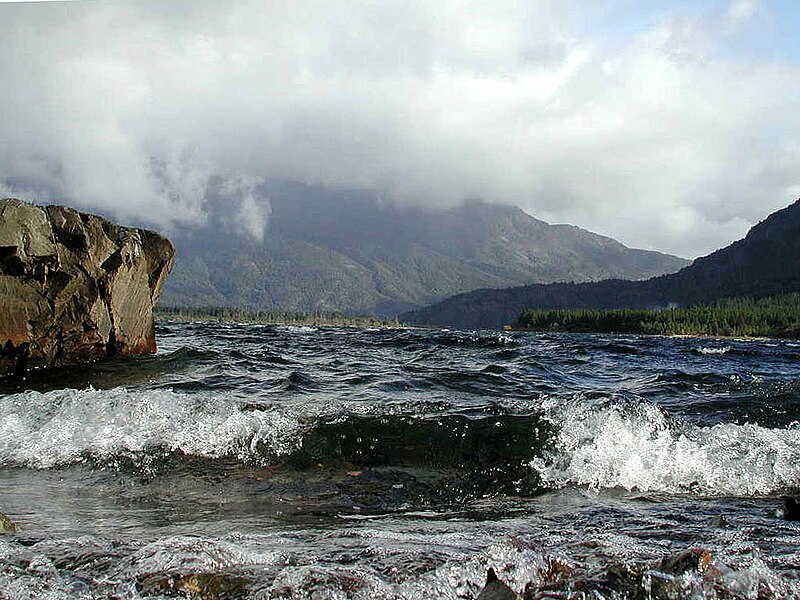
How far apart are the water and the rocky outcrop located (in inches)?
167

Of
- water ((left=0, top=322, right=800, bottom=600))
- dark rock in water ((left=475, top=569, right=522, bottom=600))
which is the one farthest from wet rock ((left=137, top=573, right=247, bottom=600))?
dark rock in water ((left=475, top=569, right=522, bottom=600))

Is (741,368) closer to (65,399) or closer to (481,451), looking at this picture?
(481,451)

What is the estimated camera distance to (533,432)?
31.7 ft

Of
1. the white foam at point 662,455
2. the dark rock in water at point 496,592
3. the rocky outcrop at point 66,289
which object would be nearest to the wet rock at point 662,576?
the dark rock in water at point 496,592

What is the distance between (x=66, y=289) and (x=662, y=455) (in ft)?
61.2

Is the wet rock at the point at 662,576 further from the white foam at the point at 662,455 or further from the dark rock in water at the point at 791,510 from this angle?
the white foam at the point at 662,455

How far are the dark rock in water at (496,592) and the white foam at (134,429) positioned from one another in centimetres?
560

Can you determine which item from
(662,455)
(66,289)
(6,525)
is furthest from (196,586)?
(66,289)

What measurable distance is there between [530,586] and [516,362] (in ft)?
63.9

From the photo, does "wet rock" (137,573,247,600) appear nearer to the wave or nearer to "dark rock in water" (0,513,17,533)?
"dark rock in water" (0,513,17,533)

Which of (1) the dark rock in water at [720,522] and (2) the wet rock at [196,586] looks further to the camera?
(1) the dark rock in water at [720,522]

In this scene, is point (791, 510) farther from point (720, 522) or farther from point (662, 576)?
point (662, 576)

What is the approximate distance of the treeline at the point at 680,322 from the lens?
135875 mm

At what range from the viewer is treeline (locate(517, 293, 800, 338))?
13588cm
